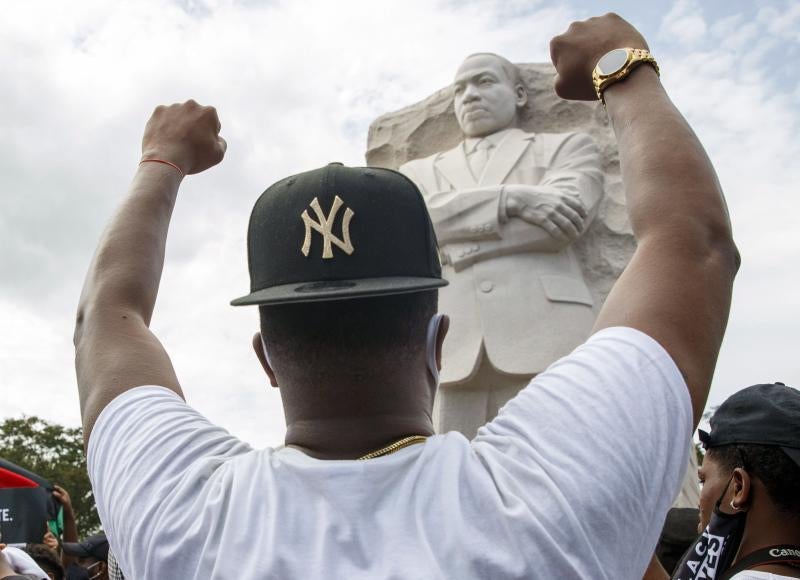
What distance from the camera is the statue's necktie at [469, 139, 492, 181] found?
17.5ft

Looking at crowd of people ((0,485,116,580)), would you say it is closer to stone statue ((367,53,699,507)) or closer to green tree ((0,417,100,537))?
stone statue ((367,53,699,507))

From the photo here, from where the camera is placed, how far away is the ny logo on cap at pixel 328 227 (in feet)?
3.10

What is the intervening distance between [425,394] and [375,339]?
3.6 inches

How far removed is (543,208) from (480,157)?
70 cm

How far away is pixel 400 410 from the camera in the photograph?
0.95 metres

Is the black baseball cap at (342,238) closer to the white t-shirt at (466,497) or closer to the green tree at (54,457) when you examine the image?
the white t-shirt at (466,497)

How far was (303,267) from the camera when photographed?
3.13 ft

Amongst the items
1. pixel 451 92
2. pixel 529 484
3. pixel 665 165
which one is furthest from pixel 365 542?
pixel 451 92

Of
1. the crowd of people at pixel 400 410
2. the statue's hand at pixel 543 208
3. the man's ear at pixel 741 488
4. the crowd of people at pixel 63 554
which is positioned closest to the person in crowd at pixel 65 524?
the crowd of people at pixel 63 554

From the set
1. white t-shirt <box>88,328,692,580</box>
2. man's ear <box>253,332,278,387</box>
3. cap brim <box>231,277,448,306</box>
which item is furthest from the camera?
man's ear <box>253,332,278,387</box>

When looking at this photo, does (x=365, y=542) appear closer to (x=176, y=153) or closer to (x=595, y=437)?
(x=595, y=437)

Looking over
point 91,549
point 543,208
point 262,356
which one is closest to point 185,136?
point 262,356

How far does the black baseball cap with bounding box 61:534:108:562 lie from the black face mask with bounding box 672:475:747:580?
2994mm

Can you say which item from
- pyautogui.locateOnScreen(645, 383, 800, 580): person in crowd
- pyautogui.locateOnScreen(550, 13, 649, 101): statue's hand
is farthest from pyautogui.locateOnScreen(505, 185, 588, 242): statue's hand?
pyautogui.locateOnScreen(550, 13, 649, 101): statue's hand
